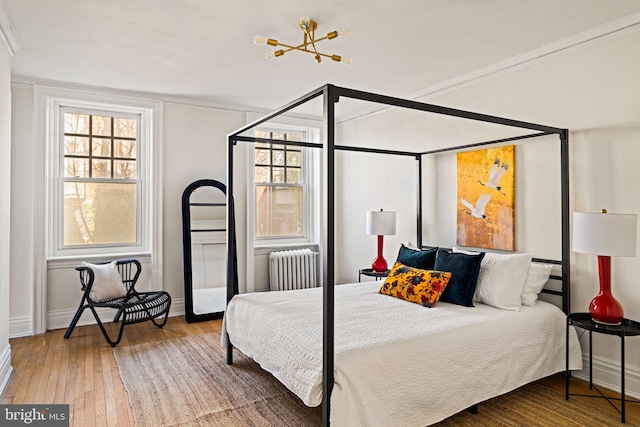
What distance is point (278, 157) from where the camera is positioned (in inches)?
223

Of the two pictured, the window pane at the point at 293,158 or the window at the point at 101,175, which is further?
the window pane at the point at 293,158

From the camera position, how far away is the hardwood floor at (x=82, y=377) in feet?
8.55

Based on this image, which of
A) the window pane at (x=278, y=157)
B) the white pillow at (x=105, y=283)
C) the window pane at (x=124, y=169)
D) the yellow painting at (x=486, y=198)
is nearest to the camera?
the yellow painting at (x=486, y=198)

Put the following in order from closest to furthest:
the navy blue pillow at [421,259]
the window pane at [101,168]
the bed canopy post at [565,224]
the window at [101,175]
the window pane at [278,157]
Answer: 1. the bed canopy post at [565,224]
2. the navy blue pillow at [421,259]
3. the window at [101,175]
4. the window pane at [101,168]
5. the window pane at [278,157]

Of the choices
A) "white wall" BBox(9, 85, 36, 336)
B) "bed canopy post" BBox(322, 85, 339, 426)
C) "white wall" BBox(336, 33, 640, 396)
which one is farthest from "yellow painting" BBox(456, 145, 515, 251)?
"white wall" BBox(9, 85, 36, 336)

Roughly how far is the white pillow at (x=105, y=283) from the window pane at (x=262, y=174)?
208cm

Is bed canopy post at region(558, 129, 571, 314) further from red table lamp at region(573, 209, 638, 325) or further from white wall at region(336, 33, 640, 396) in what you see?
red table lamp at region(573, 209, 638, 325)

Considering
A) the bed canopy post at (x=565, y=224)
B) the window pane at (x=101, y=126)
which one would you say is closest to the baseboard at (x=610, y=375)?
the bed canopy post at (x=565, y=224)

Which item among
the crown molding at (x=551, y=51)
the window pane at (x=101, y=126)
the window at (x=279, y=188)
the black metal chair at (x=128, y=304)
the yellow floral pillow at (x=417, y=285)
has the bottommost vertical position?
the black metal chair at (x=128, y=304)

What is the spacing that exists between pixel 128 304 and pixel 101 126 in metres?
2.08

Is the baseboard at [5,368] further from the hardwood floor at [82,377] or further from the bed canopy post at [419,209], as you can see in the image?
the bed canopy post at [419,209]

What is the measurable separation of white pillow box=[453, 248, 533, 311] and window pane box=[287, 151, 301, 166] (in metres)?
3.22

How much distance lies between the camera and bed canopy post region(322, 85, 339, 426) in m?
2.07

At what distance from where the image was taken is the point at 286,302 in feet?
10.2
